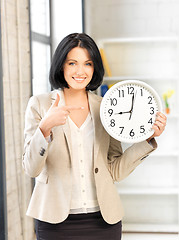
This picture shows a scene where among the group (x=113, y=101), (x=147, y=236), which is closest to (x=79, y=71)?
(x=113, y=101)

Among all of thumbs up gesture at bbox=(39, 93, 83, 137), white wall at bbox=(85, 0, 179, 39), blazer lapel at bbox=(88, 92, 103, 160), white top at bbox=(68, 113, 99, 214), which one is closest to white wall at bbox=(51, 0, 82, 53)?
white wall at bbox=(85, 0, 179, 39)

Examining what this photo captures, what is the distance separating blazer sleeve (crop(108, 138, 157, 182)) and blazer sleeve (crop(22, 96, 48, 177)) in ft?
1.11

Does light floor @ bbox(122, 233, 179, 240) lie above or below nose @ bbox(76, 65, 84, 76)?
below

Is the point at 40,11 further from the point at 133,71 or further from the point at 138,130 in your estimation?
the point at 138,130

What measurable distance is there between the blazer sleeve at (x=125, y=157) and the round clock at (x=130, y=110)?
57mm

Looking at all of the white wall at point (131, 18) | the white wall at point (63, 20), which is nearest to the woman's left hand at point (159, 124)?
the white wall at point (63, 20)

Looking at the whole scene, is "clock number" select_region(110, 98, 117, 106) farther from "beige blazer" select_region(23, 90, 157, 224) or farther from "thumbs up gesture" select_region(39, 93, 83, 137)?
"thumbs up gesture" select_region(39, 93, 83, 137)

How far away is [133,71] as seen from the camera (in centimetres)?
407

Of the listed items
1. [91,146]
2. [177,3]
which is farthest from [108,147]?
[177,3]

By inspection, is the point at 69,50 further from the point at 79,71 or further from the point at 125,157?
the point at 125,157

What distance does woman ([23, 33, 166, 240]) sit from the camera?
161cm

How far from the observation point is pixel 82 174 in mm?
1630

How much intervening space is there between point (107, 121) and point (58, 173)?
28cm

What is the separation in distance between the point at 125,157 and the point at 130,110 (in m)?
0.20
